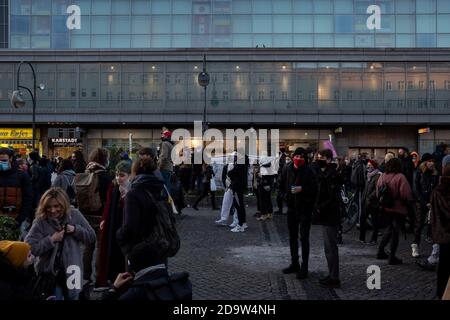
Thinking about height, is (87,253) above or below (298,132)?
below

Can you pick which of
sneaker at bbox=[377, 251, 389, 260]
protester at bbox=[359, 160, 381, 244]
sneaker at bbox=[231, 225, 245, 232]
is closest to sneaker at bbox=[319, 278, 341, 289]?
sneaker at bbox=[377, 251, 389, 260]

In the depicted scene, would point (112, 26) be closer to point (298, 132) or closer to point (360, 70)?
point (298, 132)

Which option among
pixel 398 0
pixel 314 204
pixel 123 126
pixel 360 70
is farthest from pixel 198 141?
pixel 314 204

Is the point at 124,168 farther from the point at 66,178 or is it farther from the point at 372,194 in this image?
the point at 372,194

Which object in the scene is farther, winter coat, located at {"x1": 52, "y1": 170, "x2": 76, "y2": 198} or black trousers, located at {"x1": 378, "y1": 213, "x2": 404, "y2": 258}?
black trousers, located at {"x1": 378, "y1": 213, "x2": 404, "y2": 258}

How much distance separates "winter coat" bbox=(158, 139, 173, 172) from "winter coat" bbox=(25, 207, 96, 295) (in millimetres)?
A: 5568

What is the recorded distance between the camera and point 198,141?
1751 inches

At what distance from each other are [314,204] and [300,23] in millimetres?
38013

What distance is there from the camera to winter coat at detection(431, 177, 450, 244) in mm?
6398

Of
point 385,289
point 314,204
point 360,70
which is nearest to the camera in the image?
point 385,289

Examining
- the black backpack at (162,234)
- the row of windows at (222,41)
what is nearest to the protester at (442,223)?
the black backpack at (162,234)

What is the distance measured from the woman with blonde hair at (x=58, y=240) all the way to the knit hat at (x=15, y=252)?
1633 millimetres

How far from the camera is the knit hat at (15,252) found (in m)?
3.42

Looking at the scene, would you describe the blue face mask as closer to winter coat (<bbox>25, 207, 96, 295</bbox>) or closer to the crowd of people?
the crowd of people
